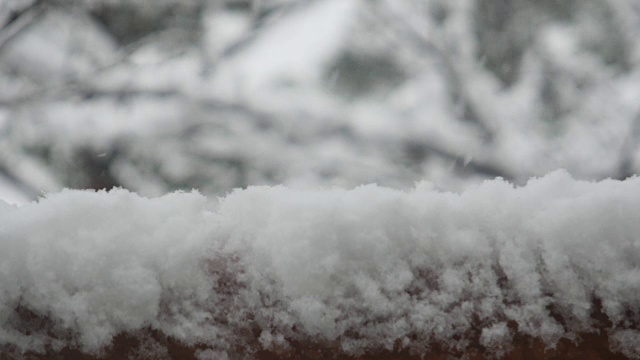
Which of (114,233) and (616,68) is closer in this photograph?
(114,233)

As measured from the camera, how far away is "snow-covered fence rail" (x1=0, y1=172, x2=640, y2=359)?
30cm

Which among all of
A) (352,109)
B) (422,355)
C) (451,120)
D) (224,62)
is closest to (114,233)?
(422,355)

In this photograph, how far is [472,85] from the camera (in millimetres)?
3422

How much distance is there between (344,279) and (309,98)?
10.1 feet

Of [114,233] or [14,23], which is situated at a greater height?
[14,23]

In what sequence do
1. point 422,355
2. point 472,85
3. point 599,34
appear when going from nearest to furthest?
point 422,355, point 599,34, point 472,85

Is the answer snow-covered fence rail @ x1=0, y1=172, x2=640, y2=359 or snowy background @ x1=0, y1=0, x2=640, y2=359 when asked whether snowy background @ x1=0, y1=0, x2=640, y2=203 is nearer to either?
snowy background @ x1=0, y1=0, x2=640, y2=359

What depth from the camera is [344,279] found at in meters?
0.31

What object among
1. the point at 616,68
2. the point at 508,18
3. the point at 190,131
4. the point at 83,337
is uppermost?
the point at 508,18

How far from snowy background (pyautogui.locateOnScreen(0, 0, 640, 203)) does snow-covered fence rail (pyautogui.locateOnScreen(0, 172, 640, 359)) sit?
2400mm

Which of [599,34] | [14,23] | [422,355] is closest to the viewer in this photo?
[422,355]

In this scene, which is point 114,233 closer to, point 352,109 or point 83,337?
point 83,337

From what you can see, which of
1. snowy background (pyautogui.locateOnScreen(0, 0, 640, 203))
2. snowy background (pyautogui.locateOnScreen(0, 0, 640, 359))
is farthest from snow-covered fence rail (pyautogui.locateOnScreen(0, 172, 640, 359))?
snowy background (pyautogui.locateOnScreen(0, 0, 640, 203))

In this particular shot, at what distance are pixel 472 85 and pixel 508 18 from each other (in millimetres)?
485
